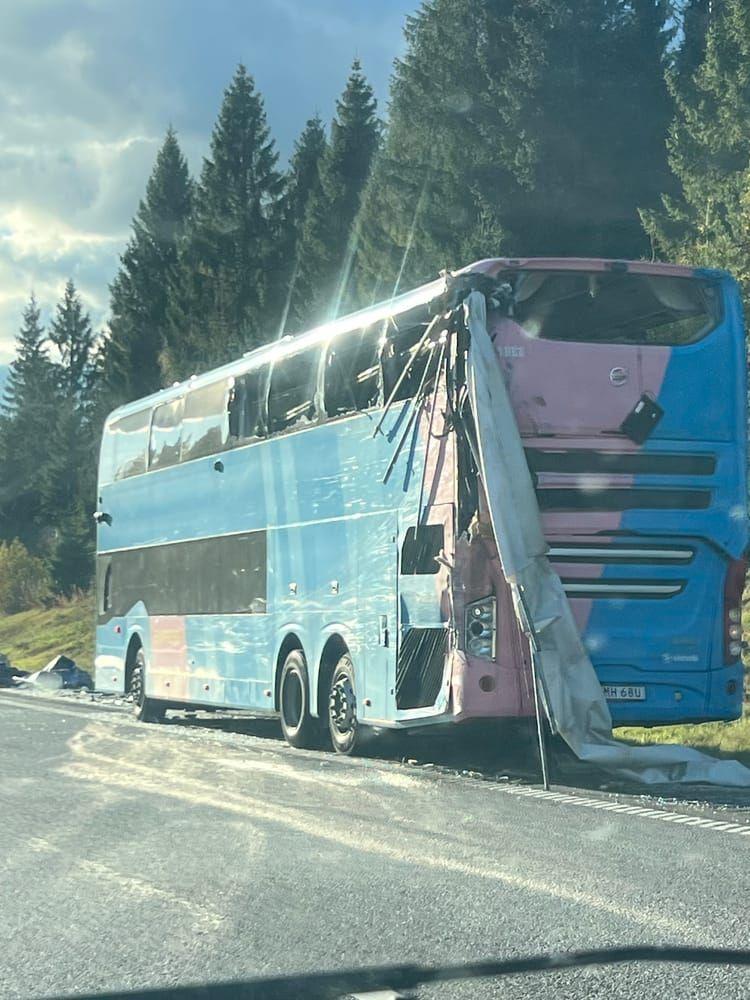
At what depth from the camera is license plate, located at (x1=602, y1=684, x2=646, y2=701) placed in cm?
1236

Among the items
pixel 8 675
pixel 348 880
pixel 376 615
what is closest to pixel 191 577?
pixel 376 615

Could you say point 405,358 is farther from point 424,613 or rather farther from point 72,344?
point 72,344

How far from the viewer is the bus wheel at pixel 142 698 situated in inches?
904

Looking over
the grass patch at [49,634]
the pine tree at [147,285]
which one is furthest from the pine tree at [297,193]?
the grass patch at [49,634]

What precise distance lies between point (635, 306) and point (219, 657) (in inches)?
329

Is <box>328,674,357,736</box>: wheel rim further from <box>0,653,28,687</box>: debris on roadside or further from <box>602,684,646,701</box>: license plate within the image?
<box>0,653,28,687</box>: debris on roadside

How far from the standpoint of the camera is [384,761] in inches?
576

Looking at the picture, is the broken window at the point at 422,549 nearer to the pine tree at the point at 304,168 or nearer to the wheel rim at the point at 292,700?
the wheel rim at the point at 292,700

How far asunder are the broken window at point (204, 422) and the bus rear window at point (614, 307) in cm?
683

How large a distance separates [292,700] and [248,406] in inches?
140

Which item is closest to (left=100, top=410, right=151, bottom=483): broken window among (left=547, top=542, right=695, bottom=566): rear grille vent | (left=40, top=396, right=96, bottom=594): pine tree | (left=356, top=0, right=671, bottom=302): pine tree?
(left=547, top=542, right=695, bottom=566): rear grille vent

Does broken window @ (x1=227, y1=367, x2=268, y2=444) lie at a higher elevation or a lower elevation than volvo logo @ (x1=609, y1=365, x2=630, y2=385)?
higher

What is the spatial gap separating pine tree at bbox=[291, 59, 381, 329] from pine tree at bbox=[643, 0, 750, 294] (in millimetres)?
19340

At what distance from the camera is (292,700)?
1681 centimetres
